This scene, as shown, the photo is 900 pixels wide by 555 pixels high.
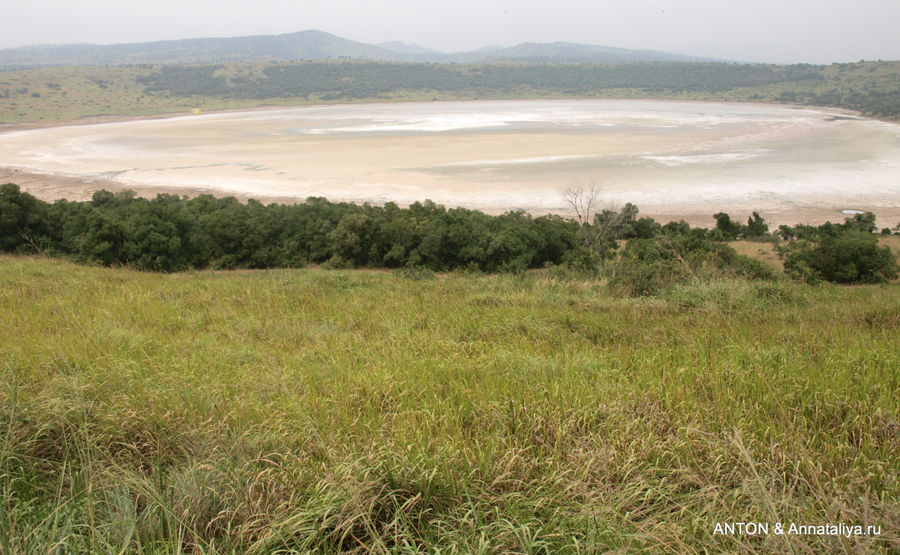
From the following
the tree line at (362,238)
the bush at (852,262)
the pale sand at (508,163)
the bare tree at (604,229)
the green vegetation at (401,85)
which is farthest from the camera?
the green vegetation at (401,85)

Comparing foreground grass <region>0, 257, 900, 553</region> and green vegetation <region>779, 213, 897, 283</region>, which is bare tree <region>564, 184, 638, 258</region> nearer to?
green vegetation <region>779, 213, 897, 283</region>

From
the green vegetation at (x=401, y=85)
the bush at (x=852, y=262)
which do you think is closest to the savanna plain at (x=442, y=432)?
the bush at (x=852, y=262)

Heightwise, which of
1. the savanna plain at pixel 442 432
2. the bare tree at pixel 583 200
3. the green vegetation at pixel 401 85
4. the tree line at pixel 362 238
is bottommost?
the tree line at pixel 362 238

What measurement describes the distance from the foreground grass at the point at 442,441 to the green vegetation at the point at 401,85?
96.3 metres

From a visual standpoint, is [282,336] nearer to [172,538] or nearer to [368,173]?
[172,538]

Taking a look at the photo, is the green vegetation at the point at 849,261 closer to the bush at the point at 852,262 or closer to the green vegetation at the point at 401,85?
the bush at the point at 852,262

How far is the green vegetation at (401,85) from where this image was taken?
95.4 meters

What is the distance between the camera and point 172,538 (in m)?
1.84

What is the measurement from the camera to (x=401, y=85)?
445 ft

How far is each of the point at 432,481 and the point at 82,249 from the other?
2140cm

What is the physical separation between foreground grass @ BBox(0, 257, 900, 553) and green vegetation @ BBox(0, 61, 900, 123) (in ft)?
316

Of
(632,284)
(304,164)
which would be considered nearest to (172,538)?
(632,284)

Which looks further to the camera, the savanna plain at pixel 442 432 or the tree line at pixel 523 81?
the tree line at pixel 523 81

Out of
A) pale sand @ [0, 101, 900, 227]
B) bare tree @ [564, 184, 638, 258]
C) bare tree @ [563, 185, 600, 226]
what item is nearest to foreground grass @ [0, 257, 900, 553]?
bare tree @ [564, 184, 638, 258]
